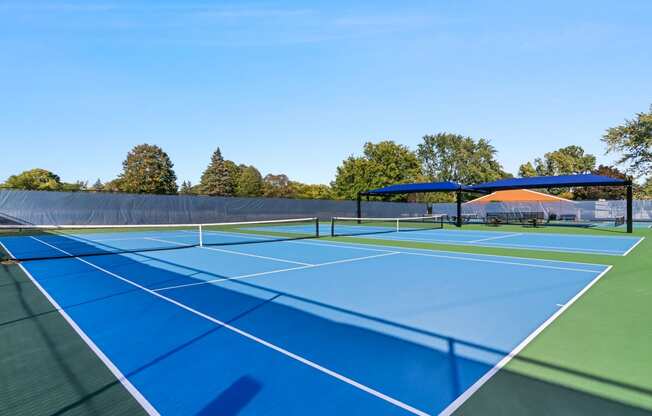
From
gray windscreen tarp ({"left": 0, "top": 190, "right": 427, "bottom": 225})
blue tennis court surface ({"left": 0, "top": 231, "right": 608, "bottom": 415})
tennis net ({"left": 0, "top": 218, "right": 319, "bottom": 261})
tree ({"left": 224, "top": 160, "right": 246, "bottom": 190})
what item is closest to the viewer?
blue tennis court surface ({"left": 0, "top": 231, "right": 608, "bottom": 415})

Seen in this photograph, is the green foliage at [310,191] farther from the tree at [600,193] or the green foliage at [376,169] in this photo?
the tree at [600,193]

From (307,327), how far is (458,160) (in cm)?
7017

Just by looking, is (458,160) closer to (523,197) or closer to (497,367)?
(523,197)

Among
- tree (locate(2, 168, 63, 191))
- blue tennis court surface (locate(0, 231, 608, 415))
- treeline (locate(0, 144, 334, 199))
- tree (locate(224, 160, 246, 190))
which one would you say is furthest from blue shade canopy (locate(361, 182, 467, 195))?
tree (locate(2, 168, 63, 191))

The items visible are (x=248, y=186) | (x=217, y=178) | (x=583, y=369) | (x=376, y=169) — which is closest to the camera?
(x=583, y=369)

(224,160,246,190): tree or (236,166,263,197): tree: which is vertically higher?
(224,160,246,190): tree

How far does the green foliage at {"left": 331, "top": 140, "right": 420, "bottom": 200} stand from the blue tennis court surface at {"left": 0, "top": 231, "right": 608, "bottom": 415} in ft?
153

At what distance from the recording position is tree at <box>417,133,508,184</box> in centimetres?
6719

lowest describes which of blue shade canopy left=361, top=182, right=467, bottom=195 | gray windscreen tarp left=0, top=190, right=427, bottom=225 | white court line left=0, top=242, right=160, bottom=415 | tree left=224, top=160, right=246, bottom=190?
white court line left=0, top=242, right=160, bottom=415

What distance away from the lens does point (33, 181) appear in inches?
2434

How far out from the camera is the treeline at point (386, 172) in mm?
56031

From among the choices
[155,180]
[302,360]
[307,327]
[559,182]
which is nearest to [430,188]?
[559,182]

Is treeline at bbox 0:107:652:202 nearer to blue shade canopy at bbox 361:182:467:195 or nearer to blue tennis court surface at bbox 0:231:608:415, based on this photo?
blue shade canopy at bbox 361:182:467:195

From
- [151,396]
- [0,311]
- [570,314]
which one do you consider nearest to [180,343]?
[151,396]
